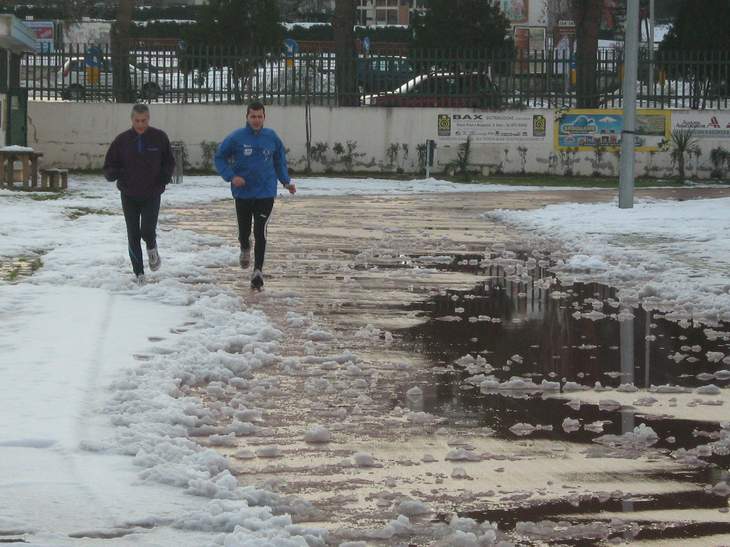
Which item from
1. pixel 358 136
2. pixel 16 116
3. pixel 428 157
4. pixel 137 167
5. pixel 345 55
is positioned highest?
pixel 345 55

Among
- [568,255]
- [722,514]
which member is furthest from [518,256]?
[722,514]

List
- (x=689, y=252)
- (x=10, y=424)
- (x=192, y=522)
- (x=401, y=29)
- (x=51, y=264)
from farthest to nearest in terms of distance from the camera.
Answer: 1. (x=401, y=29)
2. (x=689, y=252)
3. (x=51, y=264)
4. (x=10, y=424)
5. (x=192, y=522)

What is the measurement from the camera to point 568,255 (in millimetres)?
18266

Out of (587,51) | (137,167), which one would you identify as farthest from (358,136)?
(137,167)

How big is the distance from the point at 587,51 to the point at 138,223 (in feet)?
81.0

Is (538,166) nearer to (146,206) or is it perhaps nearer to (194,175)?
(194,175)

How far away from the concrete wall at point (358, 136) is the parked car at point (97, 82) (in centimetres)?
35

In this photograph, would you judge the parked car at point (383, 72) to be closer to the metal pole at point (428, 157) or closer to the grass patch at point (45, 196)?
the metal pole at point (428, 157)

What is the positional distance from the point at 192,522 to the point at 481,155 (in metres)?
29.3

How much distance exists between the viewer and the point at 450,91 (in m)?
34.7

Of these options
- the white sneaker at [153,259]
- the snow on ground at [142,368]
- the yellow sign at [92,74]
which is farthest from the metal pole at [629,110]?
the yellow sign at [92,74]

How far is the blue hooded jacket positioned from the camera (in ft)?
47.9

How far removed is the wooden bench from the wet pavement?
12.5 metres

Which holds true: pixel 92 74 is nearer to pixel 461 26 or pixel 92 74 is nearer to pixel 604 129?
pixel 604 129
